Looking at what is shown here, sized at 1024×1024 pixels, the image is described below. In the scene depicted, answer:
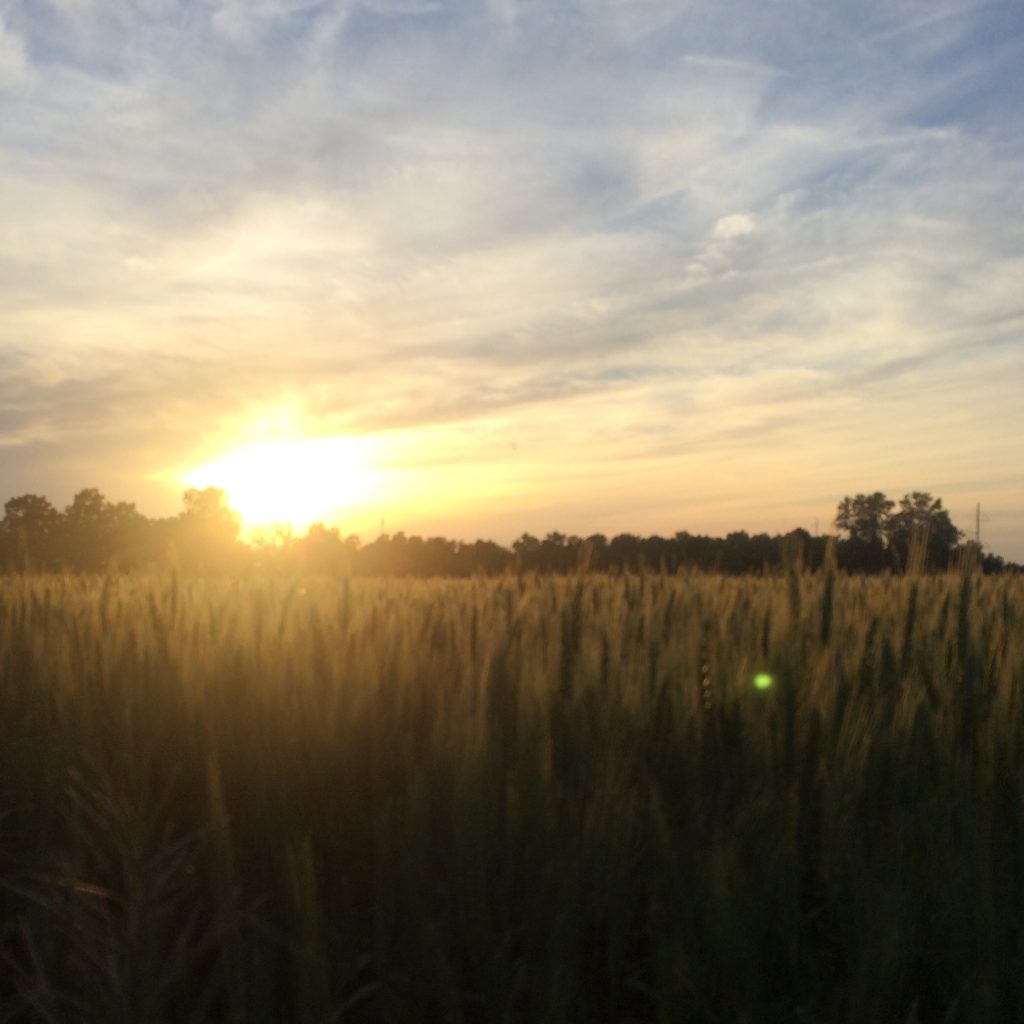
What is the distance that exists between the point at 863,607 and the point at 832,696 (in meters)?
1.25

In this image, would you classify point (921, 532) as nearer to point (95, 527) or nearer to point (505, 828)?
point (505, 828)

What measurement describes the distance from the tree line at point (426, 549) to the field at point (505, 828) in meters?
0.88

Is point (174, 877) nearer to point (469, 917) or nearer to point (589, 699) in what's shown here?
point (469, 917)

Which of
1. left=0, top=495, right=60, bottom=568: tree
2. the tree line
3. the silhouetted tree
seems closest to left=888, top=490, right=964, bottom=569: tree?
the tree line

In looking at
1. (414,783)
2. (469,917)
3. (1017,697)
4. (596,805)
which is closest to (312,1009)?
(469,917)

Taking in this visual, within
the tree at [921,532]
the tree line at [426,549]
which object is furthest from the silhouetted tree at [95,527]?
the tree at [921,532]

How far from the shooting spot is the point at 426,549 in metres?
8.60

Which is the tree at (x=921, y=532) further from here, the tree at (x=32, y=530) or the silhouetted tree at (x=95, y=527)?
the silhouetted tree at (x=95, y=527)

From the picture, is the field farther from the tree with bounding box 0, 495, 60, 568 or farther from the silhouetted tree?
the silhouetted tree

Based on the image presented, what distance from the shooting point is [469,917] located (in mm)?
1404

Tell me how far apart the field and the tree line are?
877 millimetres

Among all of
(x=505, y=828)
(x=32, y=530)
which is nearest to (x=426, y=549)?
(x=32, y=530)

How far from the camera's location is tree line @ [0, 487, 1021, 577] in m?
3.91

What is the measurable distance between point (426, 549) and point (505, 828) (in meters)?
7.12
